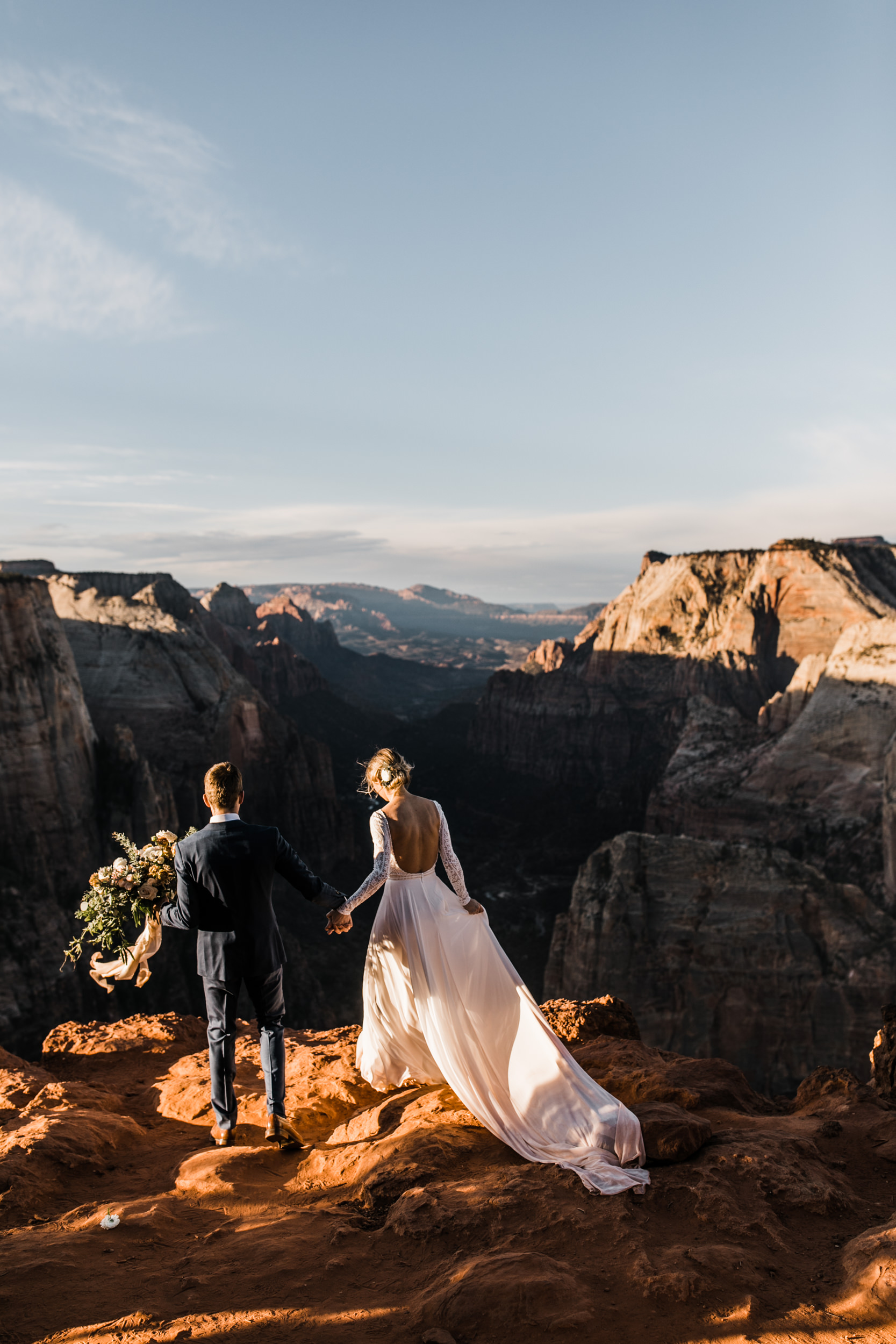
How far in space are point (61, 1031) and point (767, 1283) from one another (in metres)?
9.42

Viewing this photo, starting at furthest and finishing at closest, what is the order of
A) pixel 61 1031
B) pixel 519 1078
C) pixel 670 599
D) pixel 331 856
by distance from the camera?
pixel 670 599
pixel 331 856
pixel 61 1031
pixel 519 1078

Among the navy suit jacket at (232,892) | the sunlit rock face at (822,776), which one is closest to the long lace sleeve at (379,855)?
the navy suit jacket at (232,892)

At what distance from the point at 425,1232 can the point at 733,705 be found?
73.2 meters

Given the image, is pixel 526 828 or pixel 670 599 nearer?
pixel 526 828

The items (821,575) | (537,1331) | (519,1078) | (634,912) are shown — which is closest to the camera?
(537,1331)

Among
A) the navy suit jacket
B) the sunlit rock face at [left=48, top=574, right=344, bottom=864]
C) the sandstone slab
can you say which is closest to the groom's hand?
the navy suit jacket

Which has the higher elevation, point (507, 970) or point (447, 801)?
point (507, 970)

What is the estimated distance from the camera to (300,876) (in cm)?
567

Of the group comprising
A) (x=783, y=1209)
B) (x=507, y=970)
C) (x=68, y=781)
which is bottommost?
(x=68, y=781)

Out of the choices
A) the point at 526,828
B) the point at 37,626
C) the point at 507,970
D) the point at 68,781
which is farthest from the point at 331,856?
the point at 507,970

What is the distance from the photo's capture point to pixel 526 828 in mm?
79875

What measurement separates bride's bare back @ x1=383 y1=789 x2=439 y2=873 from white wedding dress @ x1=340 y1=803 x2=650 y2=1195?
0.06 metres

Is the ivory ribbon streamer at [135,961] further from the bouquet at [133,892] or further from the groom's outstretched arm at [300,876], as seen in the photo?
the groom's outstretched arm at [300,876]

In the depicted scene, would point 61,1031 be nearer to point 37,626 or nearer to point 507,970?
point 507,970
